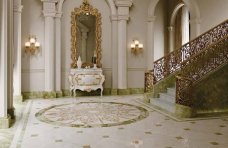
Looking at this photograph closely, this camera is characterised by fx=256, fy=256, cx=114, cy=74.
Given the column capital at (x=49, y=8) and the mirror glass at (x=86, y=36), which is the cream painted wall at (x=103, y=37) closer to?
the mirror glass at (x=86, y=36)

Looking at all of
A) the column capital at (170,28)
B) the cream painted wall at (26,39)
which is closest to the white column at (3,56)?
the cream painted wall at (26,39)

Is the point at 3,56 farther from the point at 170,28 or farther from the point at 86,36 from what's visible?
the point at 170,28

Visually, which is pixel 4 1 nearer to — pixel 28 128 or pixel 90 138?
pixel 28 128

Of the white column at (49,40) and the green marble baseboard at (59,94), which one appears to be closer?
the white column at (49,40)

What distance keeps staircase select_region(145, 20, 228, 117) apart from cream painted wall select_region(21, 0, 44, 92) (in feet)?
13.9

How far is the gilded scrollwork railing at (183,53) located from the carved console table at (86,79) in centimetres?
233

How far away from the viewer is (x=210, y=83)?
277 inches

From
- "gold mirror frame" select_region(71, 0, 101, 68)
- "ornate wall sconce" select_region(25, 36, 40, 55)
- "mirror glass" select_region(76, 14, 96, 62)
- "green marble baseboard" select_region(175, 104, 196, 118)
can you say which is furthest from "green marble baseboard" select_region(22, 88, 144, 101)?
"green marble baseboard" select_region(175, 104, 196, 118)

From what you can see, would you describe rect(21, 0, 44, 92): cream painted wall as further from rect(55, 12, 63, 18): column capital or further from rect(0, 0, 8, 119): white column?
rect(0, 0, 8, 119): white column

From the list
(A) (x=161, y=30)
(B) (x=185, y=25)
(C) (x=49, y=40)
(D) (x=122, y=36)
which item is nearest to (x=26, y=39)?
(C) (x=49, y=40)

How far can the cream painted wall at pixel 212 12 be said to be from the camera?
1000cm

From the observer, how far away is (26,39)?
9914 mm

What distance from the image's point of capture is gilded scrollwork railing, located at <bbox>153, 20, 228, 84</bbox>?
871 cm

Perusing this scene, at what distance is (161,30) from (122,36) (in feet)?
13.2
